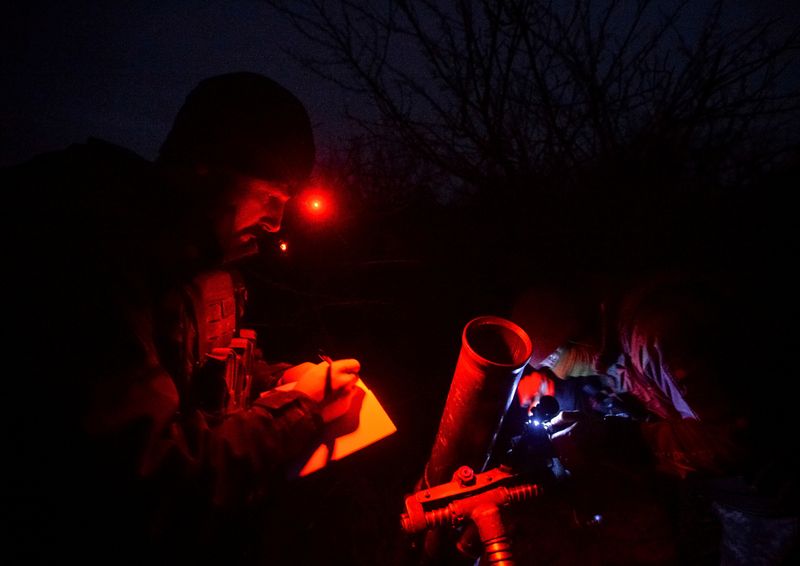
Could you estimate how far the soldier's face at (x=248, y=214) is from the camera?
219 centimetres

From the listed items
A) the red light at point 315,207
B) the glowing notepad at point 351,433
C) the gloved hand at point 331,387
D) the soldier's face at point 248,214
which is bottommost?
the glowing notepad at point 351,433

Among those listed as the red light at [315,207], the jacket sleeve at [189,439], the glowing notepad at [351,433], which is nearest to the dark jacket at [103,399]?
the jacket sleeve at [189,439]

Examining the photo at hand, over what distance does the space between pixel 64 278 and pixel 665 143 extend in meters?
6.33

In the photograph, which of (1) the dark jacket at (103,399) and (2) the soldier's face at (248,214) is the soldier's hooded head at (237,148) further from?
(1) the dark jacket at (103,399)

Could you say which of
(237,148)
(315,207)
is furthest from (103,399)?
(315,207)

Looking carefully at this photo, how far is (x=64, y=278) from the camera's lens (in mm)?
1342

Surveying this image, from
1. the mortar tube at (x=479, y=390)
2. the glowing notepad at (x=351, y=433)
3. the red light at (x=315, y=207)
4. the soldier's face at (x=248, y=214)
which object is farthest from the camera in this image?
the red light at (x=315, y=207)

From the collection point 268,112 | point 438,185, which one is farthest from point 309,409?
point 438,185

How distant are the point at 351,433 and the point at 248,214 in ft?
5.14

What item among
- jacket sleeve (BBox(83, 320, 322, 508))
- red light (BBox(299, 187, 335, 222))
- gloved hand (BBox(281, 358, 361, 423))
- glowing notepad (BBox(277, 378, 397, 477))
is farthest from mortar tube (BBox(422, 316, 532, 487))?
red light (BBox(299, 187, 335, 222))

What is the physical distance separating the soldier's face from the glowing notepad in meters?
1.02

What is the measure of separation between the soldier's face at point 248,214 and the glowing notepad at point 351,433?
1.02 meters

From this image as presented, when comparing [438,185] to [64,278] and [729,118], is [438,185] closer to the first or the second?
[729,118]

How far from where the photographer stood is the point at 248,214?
91.4 inches
